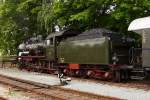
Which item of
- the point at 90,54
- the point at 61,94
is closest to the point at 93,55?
the point at 90,54

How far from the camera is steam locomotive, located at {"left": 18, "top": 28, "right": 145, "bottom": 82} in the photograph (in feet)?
60.3

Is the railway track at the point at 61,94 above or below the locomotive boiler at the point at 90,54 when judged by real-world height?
below

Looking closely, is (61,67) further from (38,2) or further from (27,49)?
(38,2)

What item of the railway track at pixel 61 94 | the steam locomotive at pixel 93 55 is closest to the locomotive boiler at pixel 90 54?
the steam locomotive at pixel 93 55

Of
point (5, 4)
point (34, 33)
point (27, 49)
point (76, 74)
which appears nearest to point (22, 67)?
point (27, 49)

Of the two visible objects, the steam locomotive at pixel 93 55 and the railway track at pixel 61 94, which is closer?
the railway track at pixel 61 94

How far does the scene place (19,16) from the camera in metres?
34.5

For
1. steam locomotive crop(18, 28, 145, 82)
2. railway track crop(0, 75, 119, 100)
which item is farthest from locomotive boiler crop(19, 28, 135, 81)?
railway track crop(0, 75, 119, 100)

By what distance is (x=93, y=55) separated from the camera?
1961cm

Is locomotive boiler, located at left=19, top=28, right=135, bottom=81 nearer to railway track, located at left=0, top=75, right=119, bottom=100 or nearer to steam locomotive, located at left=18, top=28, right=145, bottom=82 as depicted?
steam locomotive, located at left=18, top=28, right=145, bottom=82

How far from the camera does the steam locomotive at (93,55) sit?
1839cm

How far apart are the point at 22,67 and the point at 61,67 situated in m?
8.31

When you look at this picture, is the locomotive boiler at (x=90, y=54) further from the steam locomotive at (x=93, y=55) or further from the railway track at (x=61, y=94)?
the railway track at (x=61, y=94)

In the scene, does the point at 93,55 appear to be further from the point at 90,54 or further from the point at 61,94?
the point at 61,94
